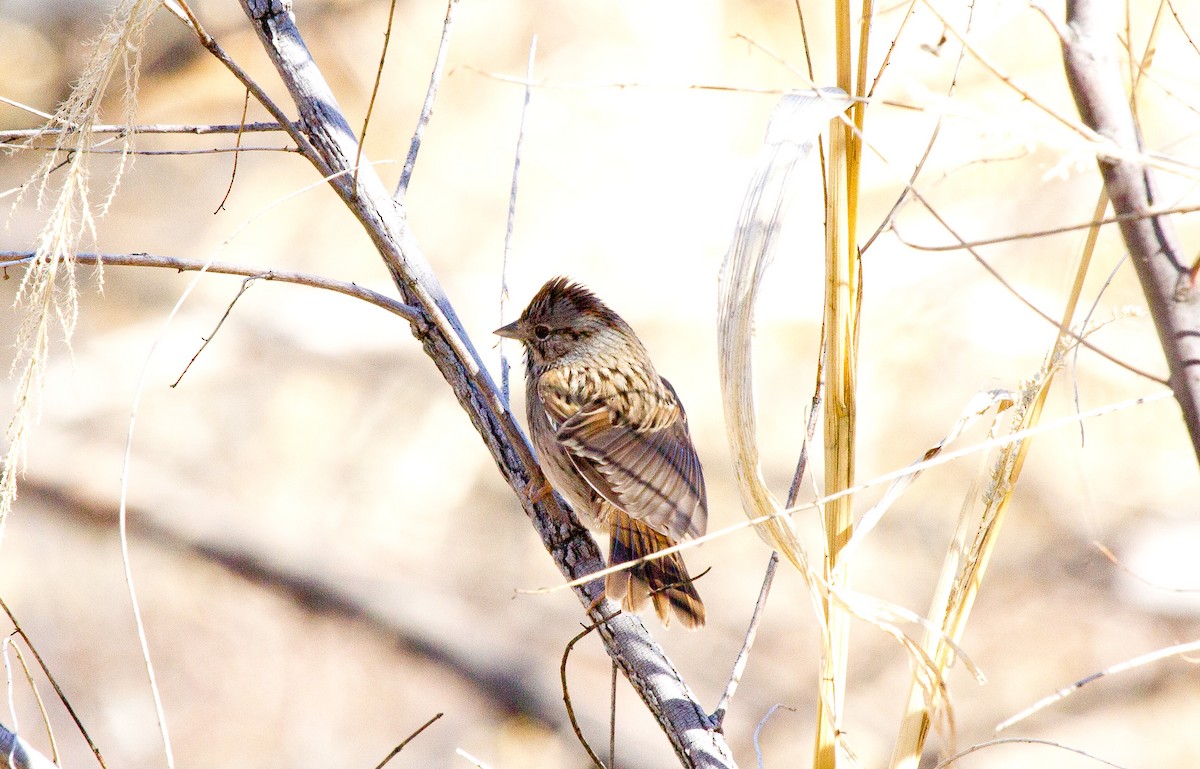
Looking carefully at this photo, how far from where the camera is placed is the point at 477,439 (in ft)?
10.5

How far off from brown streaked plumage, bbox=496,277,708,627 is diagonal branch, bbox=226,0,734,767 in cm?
13

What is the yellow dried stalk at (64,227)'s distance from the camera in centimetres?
96

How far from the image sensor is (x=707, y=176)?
3123mm

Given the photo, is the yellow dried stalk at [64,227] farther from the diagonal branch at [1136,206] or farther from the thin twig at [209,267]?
the diagonal branch at [1136,206]

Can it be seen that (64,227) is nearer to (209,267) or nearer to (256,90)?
(209,267)

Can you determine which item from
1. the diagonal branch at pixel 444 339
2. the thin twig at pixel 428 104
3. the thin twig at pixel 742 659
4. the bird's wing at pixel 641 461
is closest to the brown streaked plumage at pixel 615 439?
the bird's wing at pixel 641 461

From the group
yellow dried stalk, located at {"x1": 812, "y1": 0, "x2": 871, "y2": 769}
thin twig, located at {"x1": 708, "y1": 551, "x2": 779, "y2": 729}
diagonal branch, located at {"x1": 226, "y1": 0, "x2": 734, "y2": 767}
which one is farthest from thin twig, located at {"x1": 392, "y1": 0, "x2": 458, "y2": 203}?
thin twig, located at {"x1": 708, "y1": 551, "x2": 779, "y2": 729}

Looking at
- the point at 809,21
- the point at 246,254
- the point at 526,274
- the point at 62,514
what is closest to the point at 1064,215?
the point at 809,21

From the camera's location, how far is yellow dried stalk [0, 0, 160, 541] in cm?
96

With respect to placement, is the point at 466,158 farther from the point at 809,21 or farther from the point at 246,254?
the point at 809,21

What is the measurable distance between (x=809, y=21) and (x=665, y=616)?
2.07m

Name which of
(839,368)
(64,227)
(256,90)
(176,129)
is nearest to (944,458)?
(839,368)

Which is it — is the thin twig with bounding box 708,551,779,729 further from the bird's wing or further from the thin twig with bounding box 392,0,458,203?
the thin twig with bounding box 392,0,458,203

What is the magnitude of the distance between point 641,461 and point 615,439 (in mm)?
141
